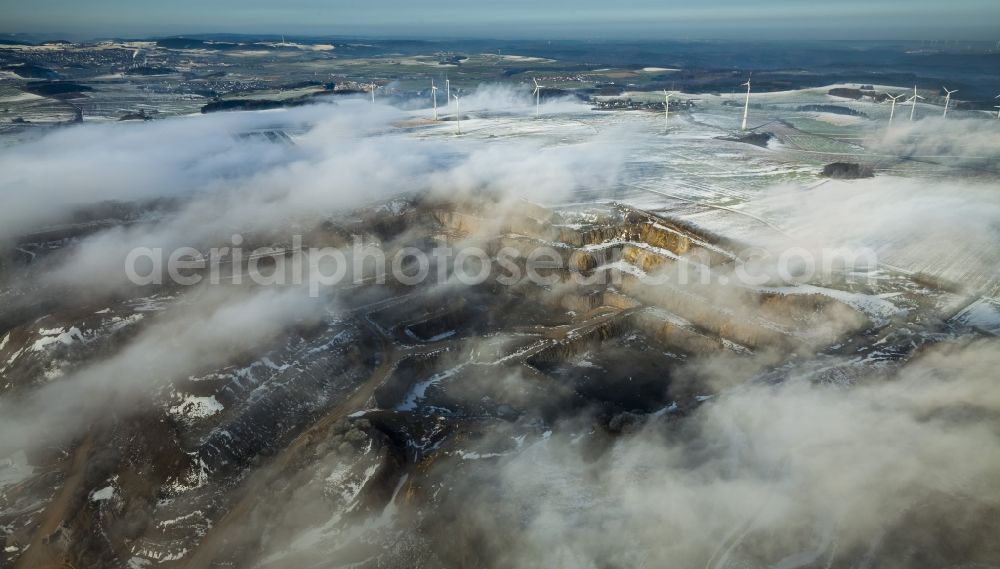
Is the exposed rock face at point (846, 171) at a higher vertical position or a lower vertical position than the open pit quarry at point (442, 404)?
higher

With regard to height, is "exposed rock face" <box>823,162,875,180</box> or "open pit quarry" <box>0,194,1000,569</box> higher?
"exposed rock face" <box>823,162,875,180</box>

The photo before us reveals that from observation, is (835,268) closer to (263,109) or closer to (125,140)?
(125,140)

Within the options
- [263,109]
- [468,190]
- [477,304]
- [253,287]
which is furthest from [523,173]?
[263,109]

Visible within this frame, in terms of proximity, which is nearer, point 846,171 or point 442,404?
point 442,404

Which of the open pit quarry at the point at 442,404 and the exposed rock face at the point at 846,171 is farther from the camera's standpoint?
the exposed rock face at the point at 846,171
